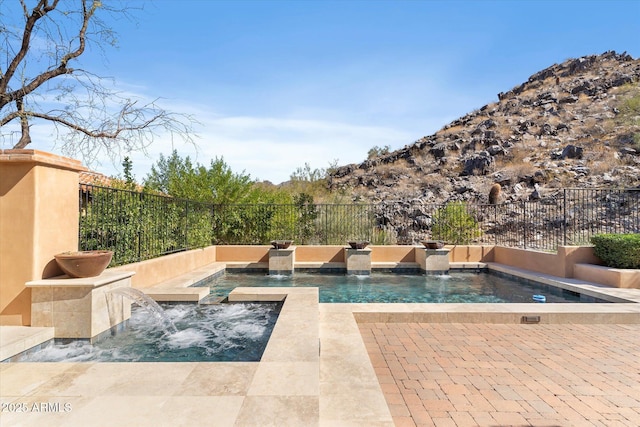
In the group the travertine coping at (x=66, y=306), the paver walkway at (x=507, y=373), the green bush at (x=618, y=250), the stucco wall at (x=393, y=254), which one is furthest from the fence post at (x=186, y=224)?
the green bush at (x=618, y=250)

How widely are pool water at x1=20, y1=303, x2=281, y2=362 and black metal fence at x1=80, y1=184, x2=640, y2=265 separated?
2150 mm

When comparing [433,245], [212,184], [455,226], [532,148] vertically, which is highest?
[532,148]

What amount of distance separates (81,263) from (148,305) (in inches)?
42.0

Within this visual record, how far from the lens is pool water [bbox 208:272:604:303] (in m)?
7.01

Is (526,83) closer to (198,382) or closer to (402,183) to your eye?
(402,183)

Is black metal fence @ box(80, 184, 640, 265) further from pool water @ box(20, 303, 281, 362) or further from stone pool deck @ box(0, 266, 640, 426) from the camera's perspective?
stone pool deck @ box(0, 266, 640, 426)

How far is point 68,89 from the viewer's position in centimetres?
725

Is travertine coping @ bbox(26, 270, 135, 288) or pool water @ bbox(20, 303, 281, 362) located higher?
travertine coping @ bbox(26, 270, 135, 288)

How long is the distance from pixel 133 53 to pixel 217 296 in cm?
607

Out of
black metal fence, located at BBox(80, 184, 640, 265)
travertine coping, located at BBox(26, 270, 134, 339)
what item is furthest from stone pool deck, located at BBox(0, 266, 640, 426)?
black metal fence, located at BBox(80, 184, 640, 265)

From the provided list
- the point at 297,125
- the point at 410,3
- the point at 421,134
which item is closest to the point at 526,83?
the point at 421,134

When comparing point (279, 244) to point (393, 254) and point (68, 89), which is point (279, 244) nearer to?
point (393, 254)

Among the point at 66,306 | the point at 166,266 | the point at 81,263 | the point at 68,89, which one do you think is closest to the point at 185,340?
the point at 66,306

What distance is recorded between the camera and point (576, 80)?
107ft
